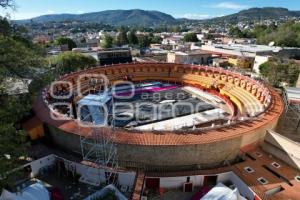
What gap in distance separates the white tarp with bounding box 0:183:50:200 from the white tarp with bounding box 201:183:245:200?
29.4 feet

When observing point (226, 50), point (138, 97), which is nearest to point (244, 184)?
point (138, 97)

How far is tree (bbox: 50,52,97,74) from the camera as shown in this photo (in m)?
38.0

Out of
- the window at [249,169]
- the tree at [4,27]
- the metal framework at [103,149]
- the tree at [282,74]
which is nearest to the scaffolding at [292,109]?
the window at [249,169]

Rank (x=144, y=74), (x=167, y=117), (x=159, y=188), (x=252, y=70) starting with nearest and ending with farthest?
1. (x=159, y=188)
2. (x=167, y=117)
3. (x=144, y=74)
4. (x=252, y=70)

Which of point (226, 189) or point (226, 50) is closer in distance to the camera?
point (226, 189)

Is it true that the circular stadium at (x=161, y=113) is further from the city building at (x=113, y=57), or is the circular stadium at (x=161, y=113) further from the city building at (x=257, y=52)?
the city building at (x=257, y=52)

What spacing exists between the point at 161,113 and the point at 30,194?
16086mm

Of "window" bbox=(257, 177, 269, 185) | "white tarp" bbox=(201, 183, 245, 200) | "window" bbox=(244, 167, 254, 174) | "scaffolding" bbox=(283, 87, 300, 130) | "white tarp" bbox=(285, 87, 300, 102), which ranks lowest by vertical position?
"window" bbox=(257, 177, 269, 185)

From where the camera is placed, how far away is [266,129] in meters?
18.6

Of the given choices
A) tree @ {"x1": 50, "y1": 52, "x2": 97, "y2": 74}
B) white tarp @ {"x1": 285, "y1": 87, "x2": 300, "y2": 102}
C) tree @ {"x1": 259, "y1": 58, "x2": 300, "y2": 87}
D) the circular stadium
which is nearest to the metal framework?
the circular stadium

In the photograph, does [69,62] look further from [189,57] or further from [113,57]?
[189,57]

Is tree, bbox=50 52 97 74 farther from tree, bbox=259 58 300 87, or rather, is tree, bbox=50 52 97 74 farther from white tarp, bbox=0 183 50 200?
tree, bbox=259 58 300 87

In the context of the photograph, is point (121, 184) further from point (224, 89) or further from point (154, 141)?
point (224, 89)

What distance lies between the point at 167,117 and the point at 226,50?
38.8 metres
